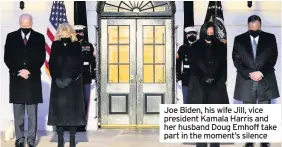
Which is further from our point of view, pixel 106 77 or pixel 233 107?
pixel 106 77

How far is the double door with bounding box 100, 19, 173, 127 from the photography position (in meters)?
9.29

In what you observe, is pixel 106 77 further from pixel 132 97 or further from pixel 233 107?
pixel 233 107

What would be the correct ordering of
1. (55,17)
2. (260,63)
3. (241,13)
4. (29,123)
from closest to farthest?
(260,63)
(29,123)
(55,17)
(241,13)

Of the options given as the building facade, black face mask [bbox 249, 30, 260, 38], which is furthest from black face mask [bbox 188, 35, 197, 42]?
black face mask [bbox 249, 30, 260, 38]

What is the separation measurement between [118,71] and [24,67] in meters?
3.05

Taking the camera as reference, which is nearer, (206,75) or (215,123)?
(215,123)

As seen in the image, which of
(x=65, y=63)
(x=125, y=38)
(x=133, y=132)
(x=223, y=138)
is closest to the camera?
(x=223, y=138)

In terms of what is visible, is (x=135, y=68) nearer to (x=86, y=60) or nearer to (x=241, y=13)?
(x=86, y=60)

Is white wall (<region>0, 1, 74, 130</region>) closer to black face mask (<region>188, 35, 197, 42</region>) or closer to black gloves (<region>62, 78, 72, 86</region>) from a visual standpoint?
black face mask (<region>188, 35, 197, 42</region>)

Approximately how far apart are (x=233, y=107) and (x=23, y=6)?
197 inches

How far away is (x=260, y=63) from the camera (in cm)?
644

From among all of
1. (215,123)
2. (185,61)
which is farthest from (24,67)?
(185,61)

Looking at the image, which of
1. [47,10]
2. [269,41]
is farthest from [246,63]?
[47,10]

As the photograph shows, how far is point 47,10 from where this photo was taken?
29.6ft
